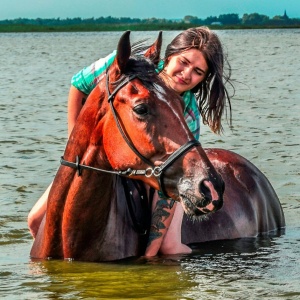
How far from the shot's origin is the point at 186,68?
7.23 metres

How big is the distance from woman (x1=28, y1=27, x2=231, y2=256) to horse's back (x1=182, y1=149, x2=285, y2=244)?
2.72 ft

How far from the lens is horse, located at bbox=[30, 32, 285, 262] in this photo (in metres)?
5.87

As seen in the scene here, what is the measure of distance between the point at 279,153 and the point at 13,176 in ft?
13.1

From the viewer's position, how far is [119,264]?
719 cm

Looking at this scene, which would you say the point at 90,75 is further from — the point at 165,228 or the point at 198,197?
the point at 198,197

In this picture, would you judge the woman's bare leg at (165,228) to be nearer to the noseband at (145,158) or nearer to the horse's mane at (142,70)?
the noseband at (145,158)

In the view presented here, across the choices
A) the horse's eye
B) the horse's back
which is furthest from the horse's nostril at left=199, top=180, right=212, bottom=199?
the horse's back

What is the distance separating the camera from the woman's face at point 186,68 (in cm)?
722

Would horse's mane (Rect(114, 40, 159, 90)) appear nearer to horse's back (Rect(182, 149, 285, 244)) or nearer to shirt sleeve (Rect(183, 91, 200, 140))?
shirt sleeve (Rect(183, 91, 200, 140))

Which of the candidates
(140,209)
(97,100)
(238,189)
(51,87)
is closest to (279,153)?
(238,189)

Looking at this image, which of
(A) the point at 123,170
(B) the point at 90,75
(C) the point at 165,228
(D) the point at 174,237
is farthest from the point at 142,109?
(D) the point at 174,237

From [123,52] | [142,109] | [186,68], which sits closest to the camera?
[142,109]

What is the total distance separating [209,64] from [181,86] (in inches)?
10.5

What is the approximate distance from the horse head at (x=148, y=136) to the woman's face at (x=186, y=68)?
2.93ft
